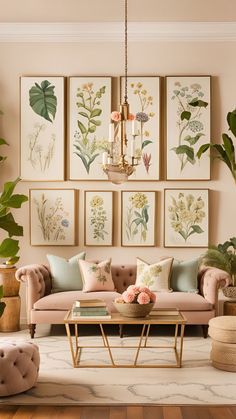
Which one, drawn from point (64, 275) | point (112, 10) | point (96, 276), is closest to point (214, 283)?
point (96, 276)

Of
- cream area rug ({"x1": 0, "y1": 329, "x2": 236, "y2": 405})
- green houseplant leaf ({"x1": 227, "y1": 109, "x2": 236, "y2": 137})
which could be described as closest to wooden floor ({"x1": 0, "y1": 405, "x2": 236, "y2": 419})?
cream area rug ({"x1": 0, "y1": 329, "x2": 236, "y2": 405})

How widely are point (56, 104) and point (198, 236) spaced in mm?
2273

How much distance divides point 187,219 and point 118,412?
3.51 m

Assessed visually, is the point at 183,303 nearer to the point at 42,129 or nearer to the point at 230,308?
the point at 230,308

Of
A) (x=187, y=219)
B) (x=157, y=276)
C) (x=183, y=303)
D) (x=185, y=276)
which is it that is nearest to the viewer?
(x=183, y=303)

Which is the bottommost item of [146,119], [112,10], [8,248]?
[8,248]

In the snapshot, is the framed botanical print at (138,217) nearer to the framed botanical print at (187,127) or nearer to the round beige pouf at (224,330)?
the framed botanical print at (187,127)

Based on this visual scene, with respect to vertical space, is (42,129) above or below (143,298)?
above

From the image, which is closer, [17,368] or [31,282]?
[17,368]

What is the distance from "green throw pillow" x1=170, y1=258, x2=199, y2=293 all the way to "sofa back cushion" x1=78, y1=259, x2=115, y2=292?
0.69 metres

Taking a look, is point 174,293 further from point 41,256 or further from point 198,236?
point 41,256

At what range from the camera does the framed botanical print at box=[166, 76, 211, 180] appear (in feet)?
23.2

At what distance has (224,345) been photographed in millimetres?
4918

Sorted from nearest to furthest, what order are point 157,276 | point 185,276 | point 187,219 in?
point 157,276, point 185,276, point 187,219
